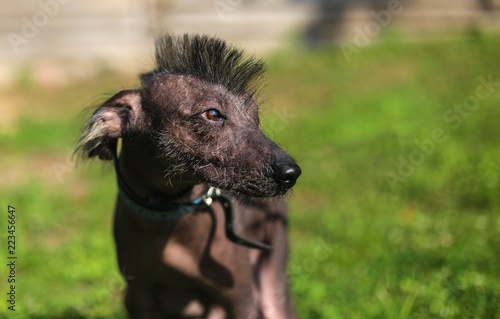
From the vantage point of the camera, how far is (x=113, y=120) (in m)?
3.50

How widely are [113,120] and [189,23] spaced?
738 cm

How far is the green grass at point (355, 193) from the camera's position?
186 inches

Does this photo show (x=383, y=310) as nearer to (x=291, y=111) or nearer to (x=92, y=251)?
(x=92, y=251)

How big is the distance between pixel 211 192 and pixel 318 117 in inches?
197

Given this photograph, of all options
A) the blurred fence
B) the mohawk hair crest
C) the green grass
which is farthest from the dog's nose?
the blurred fence

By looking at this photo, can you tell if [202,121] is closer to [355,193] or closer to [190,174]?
[190,174]

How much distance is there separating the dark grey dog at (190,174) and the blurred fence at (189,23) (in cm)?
700

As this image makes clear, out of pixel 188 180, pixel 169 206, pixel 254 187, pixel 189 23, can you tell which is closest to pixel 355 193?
pixel 169 206

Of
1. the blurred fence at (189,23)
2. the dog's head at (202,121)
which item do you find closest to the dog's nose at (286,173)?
the dog's head at (202,121)

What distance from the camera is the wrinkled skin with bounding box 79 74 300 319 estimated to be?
10.5 ft

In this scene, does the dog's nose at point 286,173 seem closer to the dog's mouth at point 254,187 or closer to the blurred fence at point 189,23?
the dog's mouth at point 254,187

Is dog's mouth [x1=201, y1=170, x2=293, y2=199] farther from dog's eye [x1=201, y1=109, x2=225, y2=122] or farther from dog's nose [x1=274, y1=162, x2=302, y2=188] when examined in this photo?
dog's eye [x1=201, y1=109, x2=225, y2=122]

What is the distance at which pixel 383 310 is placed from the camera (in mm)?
4164

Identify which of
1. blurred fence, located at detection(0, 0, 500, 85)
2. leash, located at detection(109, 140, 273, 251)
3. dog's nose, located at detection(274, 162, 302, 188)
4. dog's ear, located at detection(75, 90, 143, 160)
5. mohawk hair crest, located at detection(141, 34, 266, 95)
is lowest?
leash, located at detection(109, 140, 273, 251)
